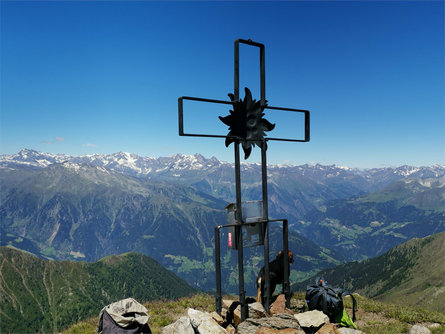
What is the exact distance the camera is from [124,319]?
1053 cm

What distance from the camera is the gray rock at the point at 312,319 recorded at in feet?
39.8

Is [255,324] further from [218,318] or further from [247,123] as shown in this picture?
[247,123]

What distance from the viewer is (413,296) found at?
130m

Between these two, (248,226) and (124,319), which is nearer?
(124,319)

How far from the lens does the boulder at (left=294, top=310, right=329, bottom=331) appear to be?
478 inches

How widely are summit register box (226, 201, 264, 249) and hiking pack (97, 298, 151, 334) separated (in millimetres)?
4473

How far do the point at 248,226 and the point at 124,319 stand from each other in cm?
597

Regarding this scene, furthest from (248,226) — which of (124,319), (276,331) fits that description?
(124,319)

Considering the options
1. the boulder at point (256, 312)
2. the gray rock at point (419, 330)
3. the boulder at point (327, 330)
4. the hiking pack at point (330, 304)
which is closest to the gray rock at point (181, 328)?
the boulder at point (256, 312)

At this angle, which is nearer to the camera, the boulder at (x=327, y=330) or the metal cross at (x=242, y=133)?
the boulder at (x=327, y=330)

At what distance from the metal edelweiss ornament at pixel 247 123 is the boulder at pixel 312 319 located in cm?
672

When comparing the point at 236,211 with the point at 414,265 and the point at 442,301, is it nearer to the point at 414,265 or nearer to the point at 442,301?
the point at 442,301

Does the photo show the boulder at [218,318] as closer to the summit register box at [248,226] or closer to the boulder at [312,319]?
the summit register box at [248,226]

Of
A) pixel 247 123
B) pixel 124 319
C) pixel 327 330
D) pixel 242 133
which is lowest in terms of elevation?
pixel 327 330
